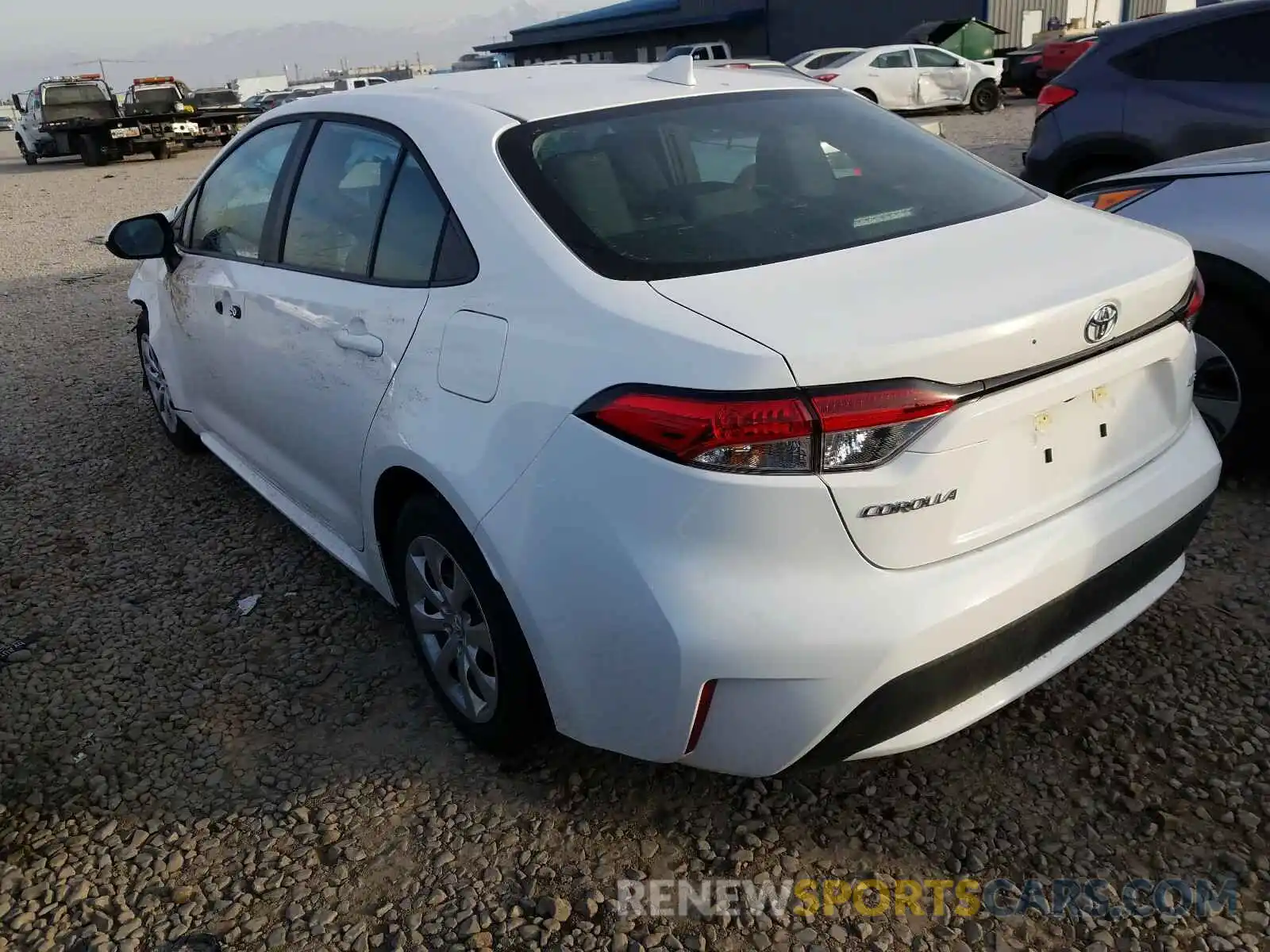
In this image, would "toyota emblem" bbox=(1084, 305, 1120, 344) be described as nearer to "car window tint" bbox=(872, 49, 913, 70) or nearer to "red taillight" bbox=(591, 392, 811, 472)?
"red taillight" bbox=(591, 392, 811, 472)

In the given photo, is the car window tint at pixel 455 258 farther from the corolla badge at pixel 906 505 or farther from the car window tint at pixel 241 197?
the car window tint at pixel 241 197

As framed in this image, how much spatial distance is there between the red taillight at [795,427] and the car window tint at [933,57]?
70.0ft

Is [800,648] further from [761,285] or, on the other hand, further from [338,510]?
[338,510]

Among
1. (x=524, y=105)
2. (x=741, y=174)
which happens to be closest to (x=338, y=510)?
(x=524, y=105)

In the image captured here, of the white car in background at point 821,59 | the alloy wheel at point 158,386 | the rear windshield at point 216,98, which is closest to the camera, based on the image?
the alloy wheel at point 158,386

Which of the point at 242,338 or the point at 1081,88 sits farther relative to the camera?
the point at 1081,88

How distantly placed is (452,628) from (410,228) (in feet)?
3.35

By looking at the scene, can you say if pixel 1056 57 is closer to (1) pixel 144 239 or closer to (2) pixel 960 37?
(2) pixel 960 37

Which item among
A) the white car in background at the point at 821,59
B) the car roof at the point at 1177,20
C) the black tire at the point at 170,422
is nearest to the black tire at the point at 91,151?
the white car in background at the point at 821,59

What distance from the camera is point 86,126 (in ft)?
72.2

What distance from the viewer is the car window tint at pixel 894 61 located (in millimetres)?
20266

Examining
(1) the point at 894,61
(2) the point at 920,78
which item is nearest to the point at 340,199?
(1) the point at 894,61

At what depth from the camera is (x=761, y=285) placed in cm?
202

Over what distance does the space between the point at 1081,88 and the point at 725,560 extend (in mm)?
5240
